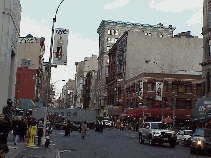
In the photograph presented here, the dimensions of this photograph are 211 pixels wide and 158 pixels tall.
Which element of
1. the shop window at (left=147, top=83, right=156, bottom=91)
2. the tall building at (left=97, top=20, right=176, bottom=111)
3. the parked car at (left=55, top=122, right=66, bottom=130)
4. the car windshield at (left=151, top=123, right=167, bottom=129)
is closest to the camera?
the car windshield at (left=151, top=123, right=167, bottom=129)

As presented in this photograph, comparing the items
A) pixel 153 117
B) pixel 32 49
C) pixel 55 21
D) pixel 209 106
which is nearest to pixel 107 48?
pixel 32 49

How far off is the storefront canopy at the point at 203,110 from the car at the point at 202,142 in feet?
42.2

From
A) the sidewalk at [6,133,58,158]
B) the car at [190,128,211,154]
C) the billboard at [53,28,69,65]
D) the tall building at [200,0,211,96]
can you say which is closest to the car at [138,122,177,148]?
the car at [190,128,211,154]

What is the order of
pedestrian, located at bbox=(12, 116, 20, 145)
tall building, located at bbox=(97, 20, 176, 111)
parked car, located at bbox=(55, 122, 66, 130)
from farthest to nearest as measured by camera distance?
tall building, located at bbox=(97, 20, 176, 111), parked car, located at bbox=(55, 122, 66, 130), pedestrian, located at bbox=(12, 116, 20, 145)

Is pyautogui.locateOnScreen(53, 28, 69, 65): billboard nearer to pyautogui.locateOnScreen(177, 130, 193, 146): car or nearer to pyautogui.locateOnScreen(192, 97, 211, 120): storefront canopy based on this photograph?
pyautogui.locateOnScreen(177, 130, 193, 146): car

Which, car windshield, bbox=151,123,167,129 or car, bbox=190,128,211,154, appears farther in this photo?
car windshield, bbox=151,123,167,129

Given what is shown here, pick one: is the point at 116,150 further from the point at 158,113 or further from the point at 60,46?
the point at 158,113

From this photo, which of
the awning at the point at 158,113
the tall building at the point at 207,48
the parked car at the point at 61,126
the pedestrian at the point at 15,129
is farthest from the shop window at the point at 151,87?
the pedestrian at the point at 15,129

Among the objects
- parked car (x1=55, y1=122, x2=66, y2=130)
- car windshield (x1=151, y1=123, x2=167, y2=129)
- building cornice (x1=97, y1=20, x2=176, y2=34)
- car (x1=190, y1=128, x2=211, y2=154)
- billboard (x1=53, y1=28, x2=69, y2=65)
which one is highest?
building cornice (x1=97, y1=20, x2=176, y2=34)

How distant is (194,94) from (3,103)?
143 ft

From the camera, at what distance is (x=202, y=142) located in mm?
17641

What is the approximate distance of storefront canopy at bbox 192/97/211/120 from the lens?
31919 millimetres

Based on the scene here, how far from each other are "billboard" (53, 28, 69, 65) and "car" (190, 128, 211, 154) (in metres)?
10.1

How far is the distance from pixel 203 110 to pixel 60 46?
699 inches
